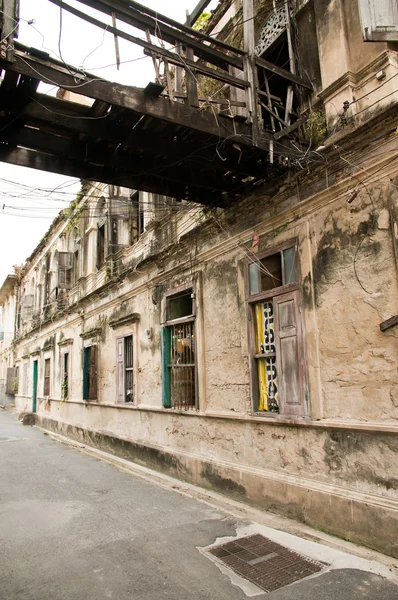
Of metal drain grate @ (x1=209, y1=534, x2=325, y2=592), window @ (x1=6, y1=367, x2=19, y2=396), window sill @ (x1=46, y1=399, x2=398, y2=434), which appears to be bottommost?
metal drain grate @ (x1=209, y1=534, x2=325, y2=592)

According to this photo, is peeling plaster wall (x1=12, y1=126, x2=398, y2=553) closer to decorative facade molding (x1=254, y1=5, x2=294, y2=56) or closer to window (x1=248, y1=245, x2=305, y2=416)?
window (x1=248, y1=245, x2=305, y2=416)

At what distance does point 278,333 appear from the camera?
5.76 meters

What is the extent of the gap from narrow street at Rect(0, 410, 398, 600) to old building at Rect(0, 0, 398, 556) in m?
0.69

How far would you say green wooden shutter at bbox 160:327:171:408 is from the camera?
8.45 metres

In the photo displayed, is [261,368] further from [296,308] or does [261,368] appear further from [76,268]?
[76,268]

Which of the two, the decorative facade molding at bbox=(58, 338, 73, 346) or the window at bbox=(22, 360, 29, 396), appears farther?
the window at bbox=(22, 360, 29, 396)

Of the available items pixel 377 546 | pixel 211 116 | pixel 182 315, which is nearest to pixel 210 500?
pixel 377 546

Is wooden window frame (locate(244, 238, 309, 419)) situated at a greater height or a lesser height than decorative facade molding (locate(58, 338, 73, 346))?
lesser

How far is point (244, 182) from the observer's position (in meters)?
6.30

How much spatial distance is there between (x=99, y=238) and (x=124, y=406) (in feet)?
19.7

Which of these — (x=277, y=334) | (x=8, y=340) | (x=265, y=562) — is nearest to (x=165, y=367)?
(x=277, y=334)

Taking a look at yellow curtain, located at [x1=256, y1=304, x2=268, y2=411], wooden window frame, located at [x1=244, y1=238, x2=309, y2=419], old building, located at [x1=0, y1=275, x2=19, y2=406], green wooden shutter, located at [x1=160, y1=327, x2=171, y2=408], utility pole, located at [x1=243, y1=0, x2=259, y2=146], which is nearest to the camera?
utility pole, located at [x1=243, y1=0, x2=259, y2=146]

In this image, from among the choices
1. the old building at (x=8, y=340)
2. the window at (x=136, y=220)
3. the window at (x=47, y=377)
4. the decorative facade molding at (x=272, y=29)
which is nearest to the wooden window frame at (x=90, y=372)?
the window at (x=136, y=220)

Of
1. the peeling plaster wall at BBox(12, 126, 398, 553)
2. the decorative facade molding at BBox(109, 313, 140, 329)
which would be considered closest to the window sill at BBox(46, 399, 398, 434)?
the peeling plaster wall at BBox(12, 126, 398, 553)
